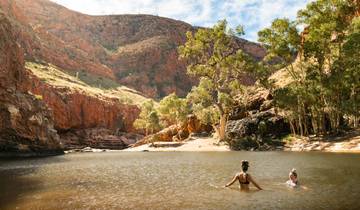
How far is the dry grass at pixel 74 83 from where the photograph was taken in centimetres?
11825

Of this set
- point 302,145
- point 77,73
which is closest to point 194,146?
point 302,145

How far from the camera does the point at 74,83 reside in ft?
431

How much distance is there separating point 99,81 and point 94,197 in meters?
139

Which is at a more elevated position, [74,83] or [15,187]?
[74,83]

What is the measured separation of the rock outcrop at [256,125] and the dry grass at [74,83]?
56831mm

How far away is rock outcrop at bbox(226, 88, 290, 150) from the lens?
69.1 meters

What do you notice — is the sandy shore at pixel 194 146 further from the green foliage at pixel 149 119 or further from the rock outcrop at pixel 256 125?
the green foliage at pixel 149 119

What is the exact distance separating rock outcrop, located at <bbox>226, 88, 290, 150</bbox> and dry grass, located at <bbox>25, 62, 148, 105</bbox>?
56.8 meters

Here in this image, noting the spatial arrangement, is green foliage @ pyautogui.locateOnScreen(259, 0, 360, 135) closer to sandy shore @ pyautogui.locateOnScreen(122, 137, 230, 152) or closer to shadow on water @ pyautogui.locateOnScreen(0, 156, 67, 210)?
sandy shore @ pyautogui.locateOnScreen(122, 137, 230, 152)

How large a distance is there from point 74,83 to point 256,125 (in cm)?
7707

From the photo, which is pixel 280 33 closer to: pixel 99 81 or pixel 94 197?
pixel 94 197

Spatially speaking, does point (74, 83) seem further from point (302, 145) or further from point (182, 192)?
point (182, 192)

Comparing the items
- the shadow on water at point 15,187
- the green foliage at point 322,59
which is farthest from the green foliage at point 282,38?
the shadow on water at point 15,187

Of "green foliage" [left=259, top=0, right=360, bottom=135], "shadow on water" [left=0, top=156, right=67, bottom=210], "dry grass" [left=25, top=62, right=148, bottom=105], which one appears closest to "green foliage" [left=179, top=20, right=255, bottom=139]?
"green foliage" [left=259, top=0, right=360, bottom=135]
